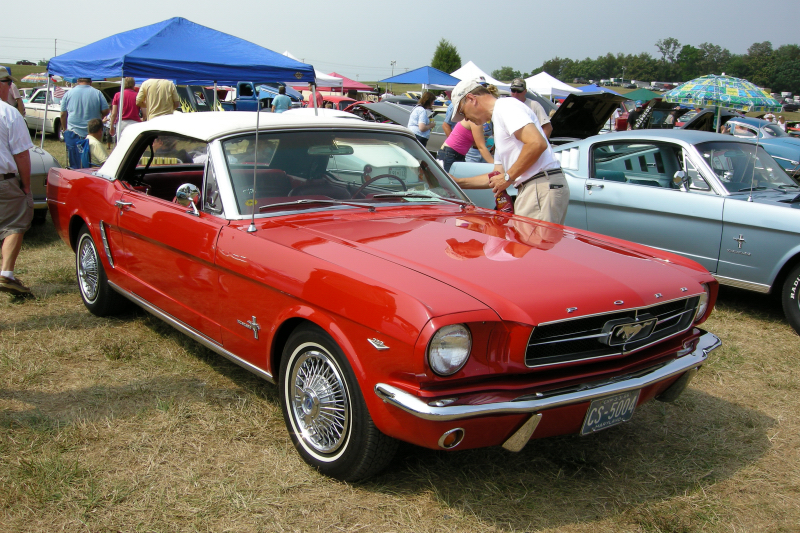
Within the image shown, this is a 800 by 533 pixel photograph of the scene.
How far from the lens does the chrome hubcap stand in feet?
15.9

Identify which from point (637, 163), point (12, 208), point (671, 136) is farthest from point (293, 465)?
point (671, 136)

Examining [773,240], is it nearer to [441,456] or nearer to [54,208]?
[441,456]

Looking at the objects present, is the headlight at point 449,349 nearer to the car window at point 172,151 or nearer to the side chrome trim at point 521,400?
the side chrome trim at point 521,400

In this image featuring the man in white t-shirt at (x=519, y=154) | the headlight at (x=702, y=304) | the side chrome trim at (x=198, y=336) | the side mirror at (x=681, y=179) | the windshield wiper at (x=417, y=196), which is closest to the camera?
the headlight at (x=702, y=304)

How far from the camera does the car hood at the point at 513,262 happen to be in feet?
8.20

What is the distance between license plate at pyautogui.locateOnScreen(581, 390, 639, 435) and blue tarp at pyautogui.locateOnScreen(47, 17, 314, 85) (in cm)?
848

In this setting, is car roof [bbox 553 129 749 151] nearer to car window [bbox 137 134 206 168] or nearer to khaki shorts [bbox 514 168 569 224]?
khaki shorts [bbox 514 168 569 224]

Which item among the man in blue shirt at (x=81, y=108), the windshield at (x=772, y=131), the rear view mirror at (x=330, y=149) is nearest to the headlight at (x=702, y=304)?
the rear view mirror at (x=330, y=149)

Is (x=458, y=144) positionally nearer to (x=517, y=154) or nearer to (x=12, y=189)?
(x=517, y=154)

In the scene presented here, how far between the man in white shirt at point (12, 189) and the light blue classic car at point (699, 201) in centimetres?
491

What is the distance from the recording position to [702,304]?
10.4 ft

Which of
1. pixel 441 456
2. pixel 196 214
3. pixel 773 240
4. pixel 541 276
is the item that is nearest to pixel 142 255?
pixel 196 214

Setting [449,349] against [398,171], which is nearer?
[449,349]

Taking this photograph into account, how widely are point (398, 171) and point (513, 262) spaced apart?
1391 mm
